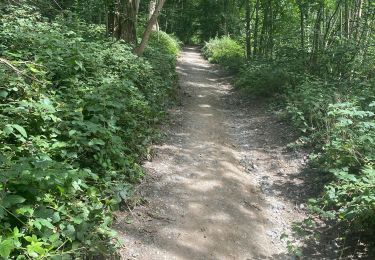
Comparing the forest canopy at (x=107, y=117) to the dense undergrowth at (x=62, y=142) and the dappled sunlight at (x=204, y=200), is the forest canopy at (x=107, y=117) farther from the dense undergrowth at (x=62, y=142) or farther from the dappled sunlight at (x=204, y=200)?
the dappled sunlight at (x=204, y=200)

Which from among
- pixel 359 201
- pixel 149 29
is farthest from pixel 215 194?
pixel 149 29

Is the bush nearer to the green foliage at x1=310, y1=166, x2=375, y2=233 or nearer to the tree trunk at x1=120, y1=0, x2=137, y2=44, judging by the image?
the tree trunk at x1=120, y1=0, x2=137, y2=44

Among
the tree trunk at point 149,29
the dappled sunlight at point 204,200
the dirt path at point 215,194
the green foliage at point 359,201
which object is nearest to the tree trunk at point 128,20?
the tree trunk at point 149,29

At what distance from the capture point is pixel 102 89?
17.6 feet

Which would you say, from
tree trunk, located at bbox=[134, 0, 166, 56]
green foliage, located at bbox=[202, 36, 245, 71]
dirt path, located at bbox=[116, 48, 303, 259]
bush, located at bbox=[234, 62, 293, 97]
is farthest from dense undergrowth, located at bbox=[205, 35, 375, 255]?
tree trunk, located at bbox=[134, 0, 166, 56]

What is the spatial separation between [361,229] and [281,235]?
3.22 ft

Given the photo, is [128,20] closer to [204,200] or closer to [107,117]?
[107,117]

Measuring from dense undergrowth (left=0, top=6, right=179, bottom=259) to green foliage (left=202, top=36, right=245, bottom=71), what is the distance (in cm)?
934

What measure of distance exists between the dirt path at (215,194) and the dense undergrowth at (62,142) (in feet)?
1.47

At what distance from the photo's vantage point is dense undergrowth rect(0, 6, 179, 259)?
2.94m

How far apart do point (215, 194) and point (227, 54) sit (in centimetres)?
1466

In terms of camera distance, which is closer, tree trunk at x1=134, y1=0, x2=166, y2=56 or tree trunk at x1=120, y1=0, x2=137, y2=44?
tree trunk at x1=134, y1=0, x2=166, y2=56

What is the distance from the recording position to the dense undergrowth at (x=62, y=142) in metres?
2.94

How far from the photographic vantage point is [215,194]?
5.51 meters
